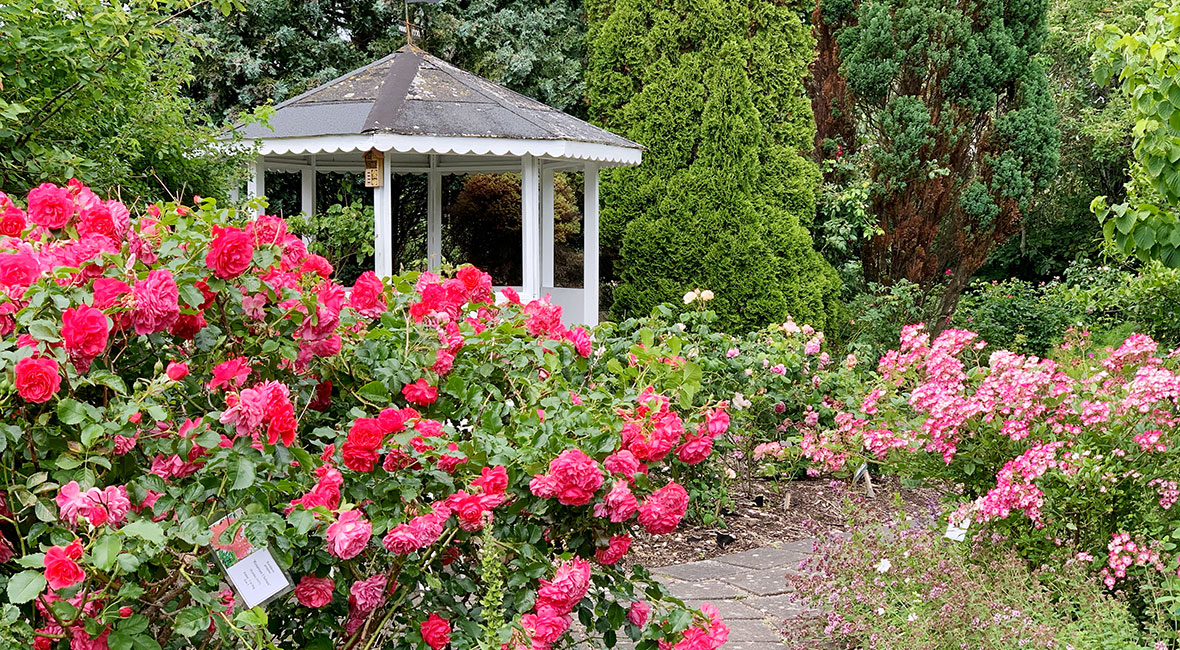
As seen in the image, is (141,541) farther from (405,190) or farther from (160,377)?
(405,190)

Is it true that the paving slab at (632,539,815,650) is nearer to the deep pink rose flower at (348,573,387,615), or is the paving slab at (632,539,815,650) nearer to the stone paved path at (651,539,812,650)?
the stone paved path at (651,539,812,650)

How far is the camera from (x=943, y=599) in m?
3.09

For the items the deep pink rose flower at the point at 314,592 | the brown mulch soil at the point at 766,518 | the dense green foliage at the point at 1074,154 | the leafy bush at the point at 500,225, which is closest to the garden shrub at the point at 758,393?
the brown mulch soil at the point at 766,518

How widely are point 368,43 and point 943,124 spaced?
6.16m

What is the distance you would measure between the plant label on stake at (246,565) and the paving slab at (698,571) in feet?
9.22

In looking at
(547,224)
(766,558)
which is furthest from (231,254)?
(547,224)

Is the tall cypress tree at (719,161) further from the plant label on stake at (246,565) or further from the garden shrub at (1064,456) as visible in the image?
the plant label on stake at (246,565)

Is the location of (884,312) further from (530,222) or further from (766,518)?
(766,518)

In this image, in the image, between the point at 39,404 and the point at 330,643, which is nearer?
the point at 39,404

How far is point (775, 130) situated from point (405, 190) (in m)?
4.51

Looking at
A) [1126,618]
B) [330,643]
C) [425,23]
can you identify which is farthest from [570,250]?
[330,643]

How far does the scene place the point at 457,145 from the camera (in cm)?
688

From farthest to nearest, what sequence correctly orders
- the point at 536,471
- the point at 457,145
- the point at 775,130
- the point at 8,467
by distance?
the point at 775,130 < the point at 457,145 < the point at 536,471 < the point at 8,467

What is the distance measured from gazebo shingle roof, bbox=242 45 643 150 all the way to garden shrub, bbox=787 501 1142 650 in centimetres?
416
